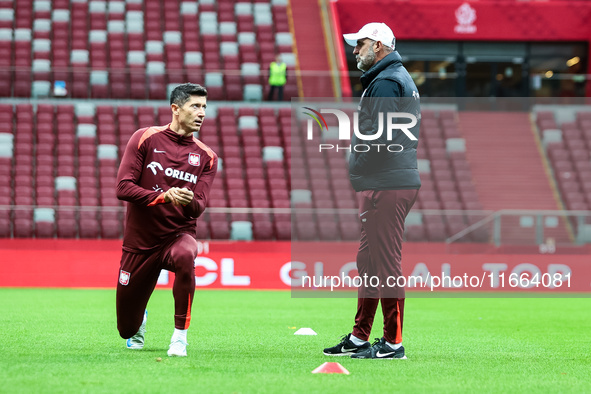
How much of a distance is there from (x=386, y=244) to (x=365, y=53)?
1.35 m

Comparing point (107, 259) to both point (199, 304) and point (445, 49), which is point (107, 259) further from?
point (445, 49)

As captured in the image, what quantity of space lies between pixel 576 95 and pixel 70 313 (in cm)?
1438

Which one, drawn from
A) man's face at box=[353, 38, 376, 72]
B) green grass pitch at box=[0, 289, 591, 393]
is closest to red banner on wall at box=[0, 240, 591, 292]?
green grass pitch at box=[0, 289, 591, 393]

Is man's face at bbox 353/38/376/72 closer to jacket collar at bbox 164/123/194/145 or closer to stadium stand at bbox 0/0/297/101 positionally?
jacket collar at bbox 164/123/194/145

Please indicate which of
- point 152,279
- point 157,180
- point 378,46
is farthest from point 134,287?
point 378,46

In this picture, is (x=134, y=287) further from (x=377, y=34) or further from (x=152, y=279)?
(x=377, y=34)

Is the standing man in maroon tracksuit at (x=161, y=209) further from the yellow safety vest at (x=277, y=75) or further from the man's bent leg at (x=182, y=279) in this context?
the yellow safety vest at (x=277, y=75)

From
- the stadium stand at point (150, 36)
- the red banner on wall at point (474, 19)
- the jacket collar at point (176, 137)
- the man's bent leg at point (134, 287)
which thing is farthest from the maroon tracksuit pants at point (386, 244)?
the red banner on wall at point (474, 19)

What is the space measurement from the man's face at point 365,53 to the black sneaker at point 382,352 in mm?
1945

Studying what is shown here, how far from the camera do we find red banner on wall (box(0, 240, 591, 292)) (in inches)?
608

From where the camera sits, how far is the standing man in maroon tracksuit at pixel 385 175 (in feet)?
20.6

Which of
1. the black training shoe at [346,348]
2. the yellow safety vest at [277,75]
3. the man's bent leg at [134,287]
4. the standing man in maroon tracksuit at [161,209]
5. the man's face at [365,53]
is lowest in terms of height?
the black training shoe at [346,348]

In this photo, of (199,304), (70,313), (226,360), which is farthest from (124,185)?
(199,304)

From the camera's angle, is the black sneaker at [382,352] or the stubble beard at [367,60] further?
the stubble beard at [367,60]
